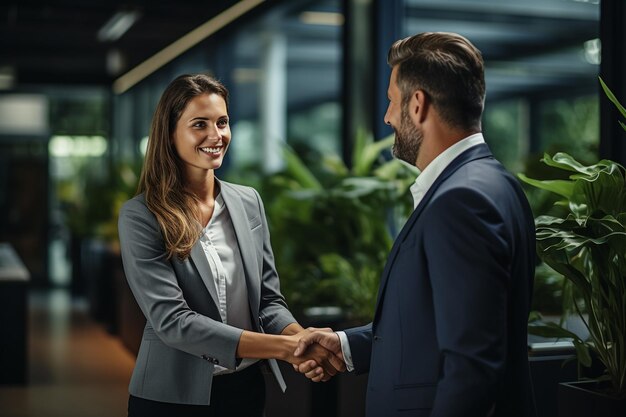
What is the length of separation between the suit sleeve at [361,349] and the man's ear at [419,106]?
0.78 m

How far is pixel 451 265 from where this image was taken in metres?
1.72

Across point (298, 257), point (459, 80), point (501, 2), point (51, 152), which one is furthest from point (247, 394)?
point (51, 152)

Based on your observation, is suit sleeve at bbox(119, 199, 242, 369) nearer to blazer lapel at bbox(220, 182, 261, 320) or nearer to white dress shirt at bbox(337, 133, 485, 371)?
blazer lapel at bbox(220, 182, 261, 320)

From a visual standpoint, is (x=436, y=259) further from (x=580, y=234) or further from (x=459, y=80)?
(x=580, y=234)

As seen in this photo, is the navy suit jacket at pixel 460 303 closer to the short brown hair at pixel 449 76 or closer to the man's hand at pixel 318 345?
the short brown hair at pixel 449 76

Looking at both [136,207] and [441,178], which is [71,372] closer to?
[136,207]

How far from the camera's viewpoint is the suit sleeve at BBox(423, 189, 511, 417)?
1.69 metres

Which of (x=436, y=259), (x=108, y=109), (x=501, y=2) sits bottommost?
(x=436, y=259)

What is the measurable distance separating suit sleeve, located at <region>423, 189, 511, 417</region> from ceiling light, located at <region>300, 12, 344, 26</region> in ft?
34.1

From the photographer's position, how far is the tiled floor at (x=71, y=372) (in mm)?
5871

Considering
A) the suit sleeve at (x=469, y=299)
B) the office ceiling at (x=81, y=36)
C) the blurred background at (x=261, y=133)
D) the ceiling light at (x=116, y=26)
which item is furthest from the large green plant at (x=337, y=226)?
the ceiling light at (x=116, y=26)

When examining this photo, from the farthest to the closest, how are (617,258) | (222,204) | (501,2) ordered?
(501,2) < (617,258) < (222,204)

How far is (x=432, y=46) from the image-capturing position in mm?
1882

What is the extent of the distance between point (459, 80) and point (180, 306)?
0.92m
